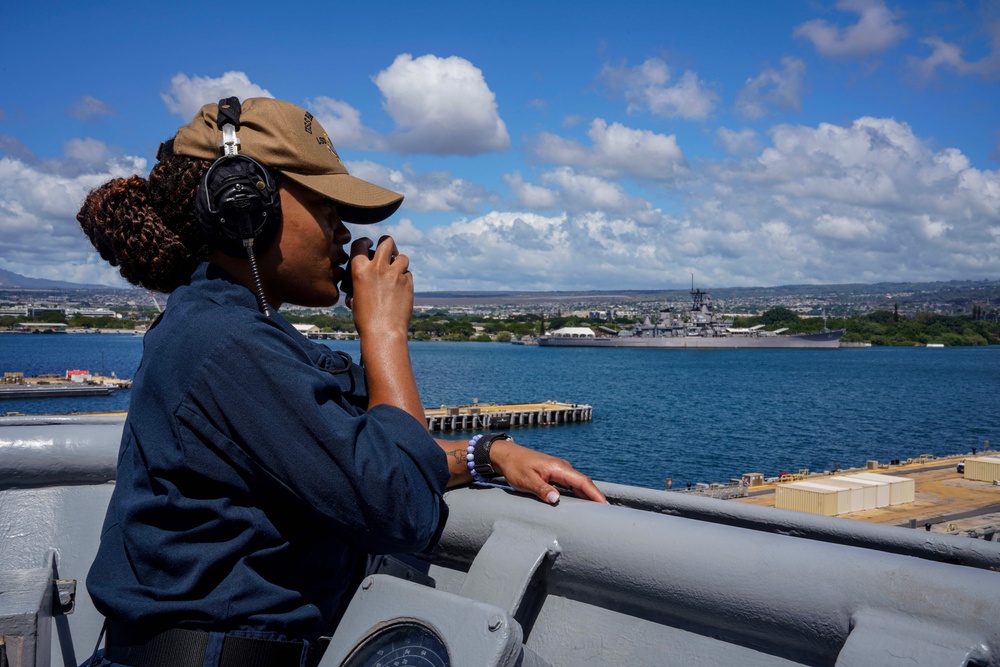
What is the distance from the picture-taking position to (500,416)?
4666 centimetres

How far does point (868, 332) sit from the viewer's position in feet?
519

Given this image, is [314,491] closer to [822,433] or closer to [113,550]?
[113,550]

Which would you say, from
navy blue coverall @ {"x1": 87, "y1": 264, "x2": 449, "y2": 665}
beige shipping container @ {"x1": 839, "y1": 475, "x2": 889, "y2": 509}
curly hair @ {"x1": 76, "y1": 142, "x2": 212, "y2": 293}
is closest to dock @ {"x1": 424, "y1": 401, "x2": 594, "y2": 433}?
beige shipping container @ {"x1": 839, "y1": 475, "x2": 889, "y2": 509}

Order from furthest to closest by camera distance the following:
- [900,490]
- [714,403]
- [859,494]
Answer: [714,403] → [900,490] → [859,494]

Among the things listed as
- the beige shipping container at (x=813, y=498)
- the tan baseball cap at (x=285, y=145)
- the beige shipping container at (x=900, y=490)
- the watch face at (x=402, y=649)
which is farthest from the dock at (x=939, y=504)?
the tan baseball cap at (x=285, y=145)

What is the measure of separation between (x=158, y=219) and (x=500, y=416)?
4552cm

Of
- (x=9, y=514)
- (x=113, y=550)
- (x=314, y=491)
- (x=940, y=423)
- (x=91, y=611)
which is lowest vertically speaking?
(x=940, y=423)

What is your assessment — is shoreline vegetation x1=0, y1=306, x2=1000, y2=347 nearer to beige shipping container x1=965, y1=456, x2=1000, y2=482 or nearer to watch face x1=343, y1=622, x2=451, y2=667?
beige shipping container x1=965, y1=456, x2=1000, y2=482

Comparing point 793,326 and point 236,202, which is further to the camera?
point 793,326

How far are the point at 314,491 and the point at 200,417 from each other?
0.62ft

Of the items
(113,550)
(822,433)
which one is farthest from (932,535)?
(822,433)

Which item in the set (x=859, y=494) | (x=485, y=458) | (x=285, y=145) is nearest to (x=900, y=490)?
(x=859, y=494)

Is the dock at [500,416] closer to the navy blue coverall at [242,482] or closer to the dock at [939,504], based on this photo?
the dock at [939,504]

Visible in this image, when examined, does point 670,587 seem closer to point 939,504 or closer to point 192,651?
point 192,651
